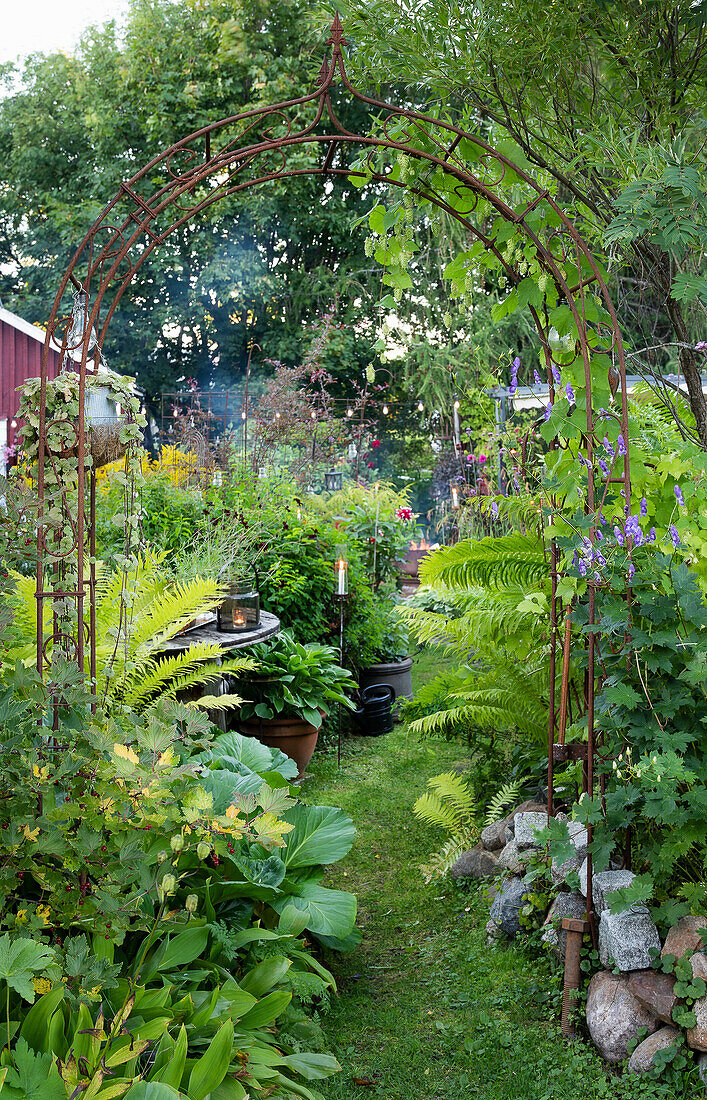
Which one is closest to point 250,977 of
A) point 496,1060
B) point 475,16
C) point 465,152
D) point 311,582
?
point 496,1060

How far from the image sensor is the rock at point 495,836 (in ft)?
11.5

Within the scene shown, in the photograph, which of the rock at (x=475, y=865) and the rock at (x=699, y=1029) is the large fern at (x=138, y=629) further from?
the rock at (x=699, y=1029)

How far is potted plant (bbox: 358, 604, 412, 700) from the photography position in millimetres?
6199

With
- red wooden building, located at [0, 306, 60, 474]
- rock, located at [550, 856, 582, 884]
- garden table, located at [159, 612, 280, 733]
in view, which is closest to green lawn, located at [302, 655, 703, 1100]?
rock, located at [550, 856, 582, 884]

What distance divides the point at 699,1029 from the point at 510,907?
0.93 meters

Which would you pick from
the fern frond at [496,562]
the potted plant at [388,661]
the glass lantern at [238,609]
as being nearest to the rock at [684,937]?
the fern frond at [496,562]

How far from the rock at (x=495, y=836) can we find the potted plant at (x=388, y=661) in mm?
2520

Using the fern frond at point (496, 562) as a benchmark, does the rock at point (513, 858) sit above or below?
below

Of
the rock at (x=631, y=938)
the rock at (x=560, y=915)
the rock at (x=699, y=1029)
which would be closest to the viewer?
the rock at (x=699, y=1029)

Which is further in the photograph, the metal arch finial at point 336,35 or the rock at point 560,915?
the rock at point 560,915

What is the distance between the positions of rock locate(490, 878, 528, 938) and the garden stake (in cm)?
43

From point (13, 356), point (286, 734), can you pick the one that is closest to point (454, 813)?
point (286, 734)

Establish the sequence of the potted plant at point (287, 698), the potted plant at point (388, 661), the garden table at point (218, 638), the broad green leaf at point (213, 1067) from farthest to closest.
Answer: the potted plant at point (388, 661) → the potted plant at point (287, 698) → the garden table at point (218, 638) → the broad green leaf at point (213, 1067)

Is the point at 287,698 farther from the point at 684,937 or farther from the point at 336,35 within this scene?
the point at 336,35
